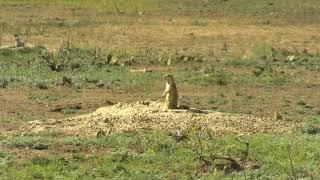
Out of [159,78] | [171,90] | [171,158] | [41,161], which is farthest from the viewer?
[159,78]

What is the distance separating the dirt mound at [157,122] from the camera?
13742mm

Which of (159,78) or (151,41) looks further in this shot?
(151,41)

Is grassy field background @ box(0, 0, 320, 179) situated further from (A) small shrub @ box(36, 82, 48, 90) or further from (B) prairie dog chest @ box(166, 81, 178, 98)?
(B) prairie dog chest @ box(166, 81, 178, 98)

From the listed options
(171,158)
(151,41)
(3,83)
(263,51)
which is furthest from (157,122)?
(151,41)

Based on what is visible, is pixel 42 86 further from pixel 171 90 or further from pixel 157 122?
pixel 157 122

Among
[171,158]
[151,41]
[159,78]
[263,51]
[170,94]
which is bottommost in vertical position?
[159,78]

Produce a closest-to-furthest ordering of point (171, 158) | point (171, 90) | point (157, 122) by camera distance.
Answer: point (171, 158), point (157, 122), point (171, 90)

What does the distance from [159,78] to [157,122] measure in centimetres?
851

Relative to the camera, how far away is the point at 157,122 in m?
14.1

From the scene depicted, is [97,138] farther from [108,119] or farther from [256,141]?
[256,141]

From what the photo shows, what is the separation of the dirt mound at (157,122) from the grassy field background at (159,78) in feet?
1.59

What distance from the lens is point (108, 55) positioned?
85.4 ft

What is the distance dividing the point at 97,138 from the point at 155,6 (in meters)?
30.9

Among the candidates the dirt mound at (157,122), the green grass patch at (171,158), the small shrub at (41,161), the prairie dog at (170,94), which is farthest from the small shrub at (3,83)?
the small shrub at (41,161)
